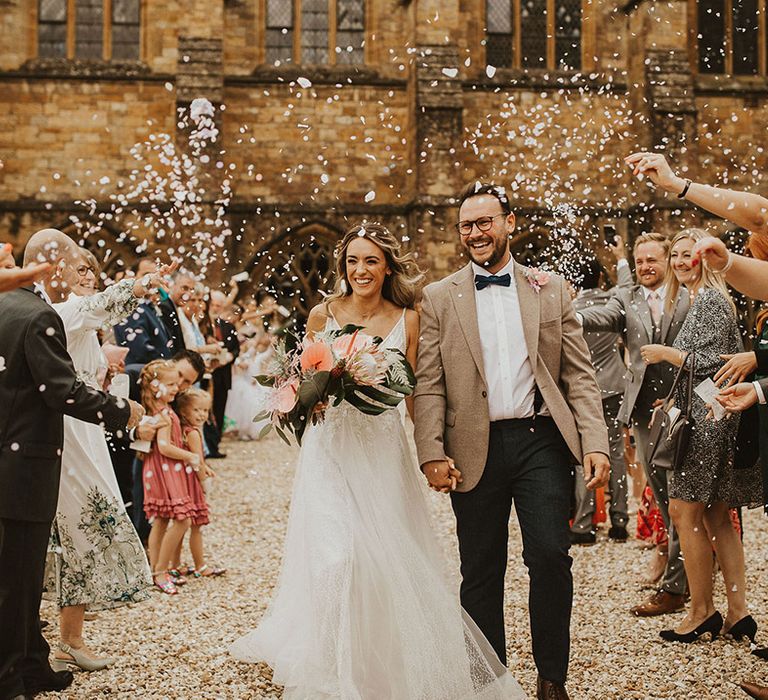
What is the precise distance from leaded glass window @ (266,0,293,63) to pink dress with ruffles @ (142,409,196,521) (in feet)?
44.8

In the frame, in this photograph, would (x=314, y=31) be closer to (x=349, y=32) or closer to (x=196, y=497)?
(x=349, y=32)

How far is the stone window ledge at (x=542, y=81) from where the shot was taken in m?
18.8

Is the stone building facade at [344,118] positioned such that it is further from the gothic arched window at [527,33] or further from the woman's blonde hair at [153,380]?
the woman's blonde hair at [153,380]

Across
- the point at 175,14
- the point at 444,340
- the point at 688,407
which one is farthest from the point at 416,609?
the point at 175,14

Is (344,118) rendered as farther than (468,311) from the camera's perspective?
Yes

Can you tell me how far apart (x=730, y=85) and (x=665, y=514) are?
1519 centimetres

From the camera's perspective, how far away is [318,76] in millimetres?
18688

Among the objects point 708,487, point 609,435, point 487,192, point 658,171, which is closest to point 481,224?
point 487,192

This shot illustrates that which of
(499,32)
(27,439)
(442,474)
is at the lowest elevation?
(442,474)

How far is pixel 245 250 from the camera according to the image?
1858 centimetres

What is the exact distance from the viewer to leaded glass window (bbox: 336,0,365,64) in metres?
19.1

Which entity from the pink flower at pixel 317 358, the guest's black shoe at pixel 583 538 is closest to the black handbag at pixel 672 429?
the pink flower at pixel 317 358

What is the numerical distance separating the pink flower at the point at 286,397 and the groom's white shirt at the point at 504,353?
82cm

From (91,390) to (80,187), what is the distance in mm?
14959
